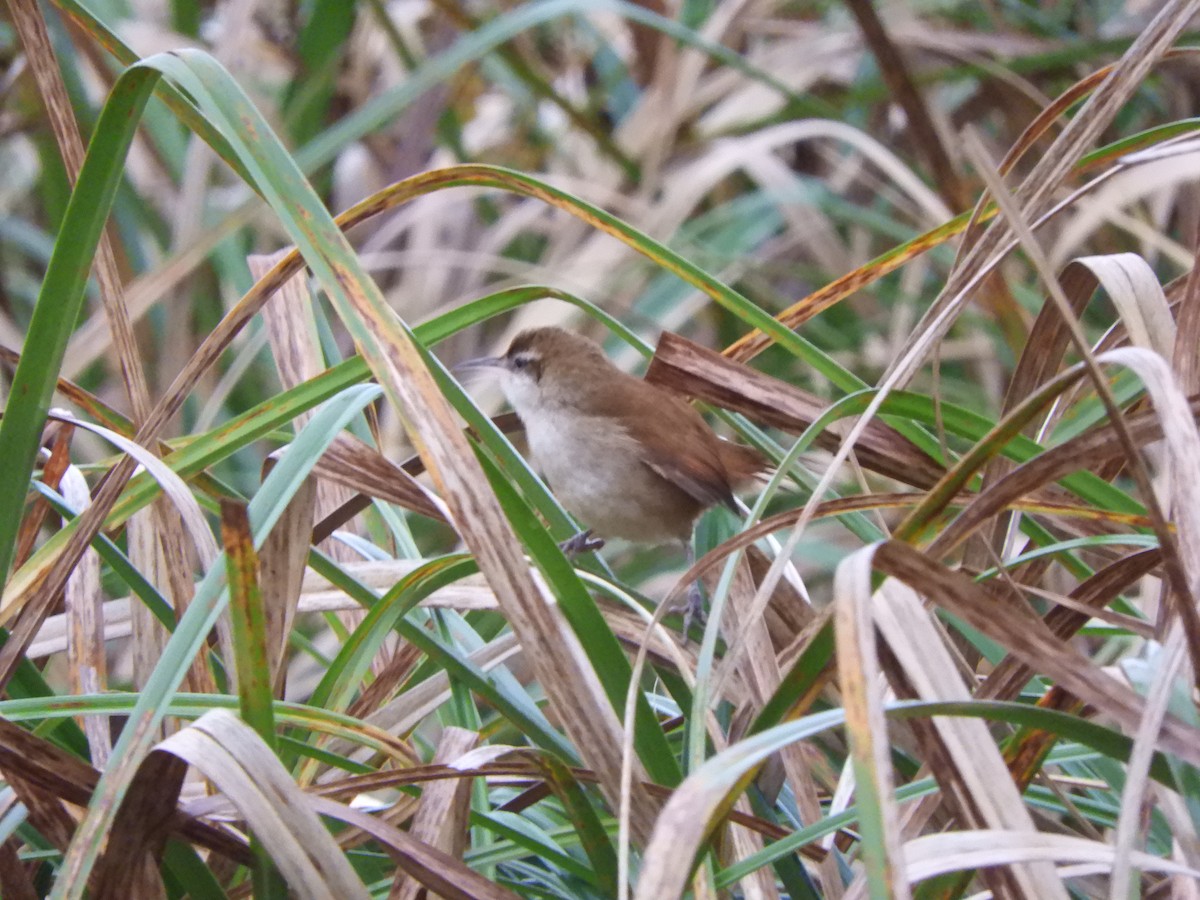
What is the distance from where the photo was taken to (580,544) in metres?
2.73

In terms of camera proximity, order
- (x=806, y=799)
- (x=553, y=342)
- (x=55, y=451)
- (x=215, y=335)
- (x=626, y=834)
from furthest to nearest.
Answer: (x=553, y=342) < (x=55, y=451) < (x=215, y=335) < (x=806, y=799) < (x=626, y=834)

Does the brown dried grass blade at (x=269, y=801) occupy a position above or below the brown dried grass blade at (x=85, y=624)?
below

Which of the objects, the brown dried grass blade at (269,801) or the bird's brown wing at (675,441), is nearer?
the brown dried grass blade at (269,801)

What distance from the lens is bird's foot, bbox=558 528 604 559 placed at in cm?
221

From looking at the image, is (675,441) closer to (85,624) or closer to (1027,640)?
(85,624)

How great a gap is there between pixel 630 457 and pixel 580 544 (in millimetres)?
241

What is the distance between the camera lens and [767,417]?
1.85 meters

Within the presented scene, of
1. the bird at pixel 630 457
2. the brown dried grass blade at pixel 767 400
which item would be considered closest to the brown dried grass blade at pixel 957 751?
the brown dried grass blade at pixel 767 400

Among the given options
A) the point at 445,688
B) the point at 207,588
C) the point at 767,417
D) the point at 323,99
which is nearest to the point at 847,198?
the point at 323,99

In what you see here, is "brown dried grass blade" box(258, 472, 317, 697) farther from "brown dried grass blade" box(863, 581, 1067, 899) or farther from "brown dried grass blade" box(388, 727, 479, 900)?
"brown dried grass blade" box(863, 581, 1067, 899)

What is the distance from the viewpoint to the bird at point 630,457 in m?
2.82

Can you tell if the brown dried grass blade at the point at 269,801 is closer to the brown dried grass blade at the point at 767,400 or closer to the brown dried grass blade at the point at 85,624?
the brown dried grass blade at the point at 85,624

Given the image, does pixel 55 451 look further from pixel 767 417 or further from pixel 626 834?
pixel 626 834

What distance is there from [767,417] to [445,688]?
0.55 meters
